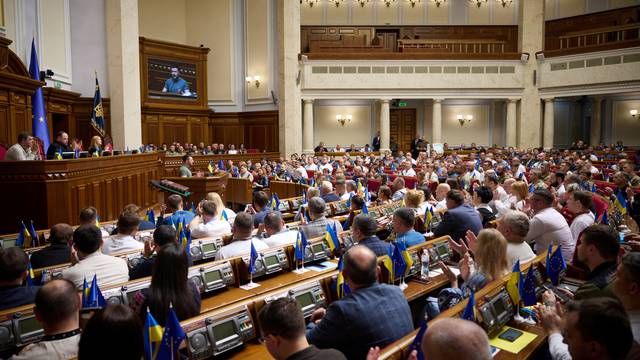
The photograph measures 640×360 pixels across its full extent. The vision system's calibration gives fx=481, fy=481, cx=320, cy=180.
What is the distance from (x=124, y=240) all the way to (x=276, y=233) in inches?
61.9

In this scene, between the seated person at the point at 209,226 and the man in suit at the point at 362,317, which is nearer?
the man in suit at the point at 362,317

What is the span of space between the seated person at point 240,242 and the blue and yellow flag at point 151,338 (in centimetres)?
194

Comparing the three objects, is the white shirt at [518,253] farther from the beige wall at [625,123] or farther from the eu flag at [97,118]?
the beige wall at [625,123]

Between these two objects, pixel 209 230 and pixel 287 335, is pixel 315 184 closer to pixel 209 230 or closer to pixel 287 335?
pixel 209 230

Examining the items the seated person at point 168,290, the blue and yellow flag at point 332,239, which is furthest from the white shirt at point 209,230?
the seated person at point 168,290

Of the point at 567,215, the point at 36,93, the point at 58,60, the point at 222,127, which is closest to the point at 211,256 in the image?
the point at 567,215

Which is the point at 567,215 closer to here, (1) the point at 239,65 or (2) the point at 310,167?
(2) the point at 310,167

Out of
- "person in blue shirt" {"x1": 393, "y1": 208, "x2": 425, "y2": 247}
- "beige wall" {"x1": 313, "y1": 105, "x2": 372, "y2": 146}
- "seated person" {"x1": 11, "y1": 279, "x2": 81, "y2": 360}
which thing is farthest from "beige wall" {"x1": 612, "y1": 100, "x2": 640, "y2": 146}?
"seated person" {"x1": 11, "y1": 279, "x2": 81, "y2": 360}

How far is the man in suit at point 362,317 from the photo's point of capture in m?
2.70

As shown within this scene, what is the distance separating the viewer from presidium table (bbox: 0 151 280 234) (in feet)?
23.6

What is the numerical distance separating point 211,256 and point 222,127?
54.4 feet

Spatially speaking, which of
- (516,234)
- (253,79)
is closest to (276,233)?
(516,234)

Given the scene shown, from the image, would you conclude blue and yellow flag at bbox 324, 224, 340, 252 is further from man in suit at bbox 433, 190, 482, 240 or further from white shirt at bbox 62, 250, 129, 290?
white shirt at bbox 62, 250, 129, 290

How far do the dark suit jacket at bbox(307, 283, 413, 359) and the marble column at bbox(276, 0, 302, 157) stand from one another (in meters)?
17.3
